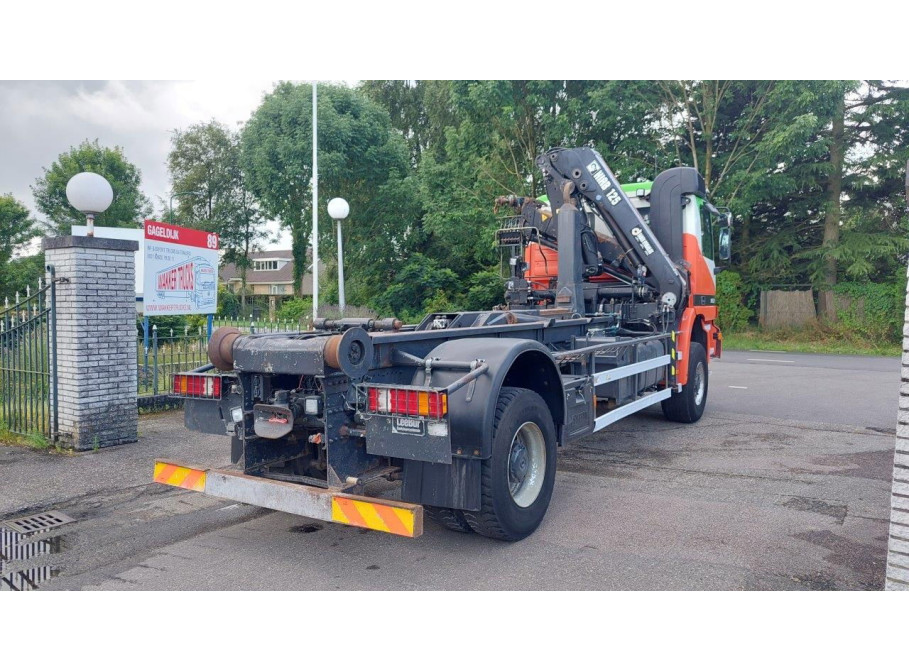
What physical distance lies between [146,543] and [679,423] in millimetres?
6492

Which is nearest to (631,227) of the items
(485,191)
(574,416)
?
(574,416)

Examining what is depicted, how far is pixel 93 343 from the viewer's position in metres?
7.15

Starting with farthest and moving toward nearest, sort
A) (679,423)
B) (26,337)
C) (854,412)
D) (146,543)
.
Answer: (854,412), (679,423), (26,337), (146,543)

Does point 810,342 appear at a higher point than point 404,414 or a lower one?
lower

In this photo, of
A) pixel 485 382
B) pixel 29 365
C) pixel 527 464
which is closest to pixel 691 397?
pixel 527 464

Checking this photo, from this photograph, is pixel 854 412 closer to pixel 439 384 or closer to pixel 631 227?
pixel 631 227

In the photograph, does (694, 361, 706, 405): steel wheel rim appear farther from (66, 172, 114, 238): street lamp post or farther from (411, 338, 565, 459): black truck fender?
(66, 172, 114, 238): street lamp post

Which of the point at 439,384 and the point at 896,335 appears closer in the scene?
the point at 439,384

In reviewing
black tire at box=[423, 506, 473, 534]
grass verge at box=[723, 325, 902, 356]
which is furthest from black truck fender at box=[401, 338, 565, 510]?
grass verge at box=[723, 325, 902, 356]

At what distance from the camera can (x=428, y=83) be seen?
3197 centimetres

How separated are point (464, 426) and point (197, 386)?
6.95 ft

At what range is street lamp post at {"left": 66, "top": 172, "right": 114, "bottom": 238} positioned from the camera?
735 centimetres

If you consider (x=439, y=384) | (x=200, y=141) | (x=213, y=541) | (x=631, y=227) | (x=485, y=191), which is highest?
(x=200, y=141)

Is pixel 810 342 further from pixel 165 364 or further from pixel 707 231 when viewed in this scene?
pixel 165 364
